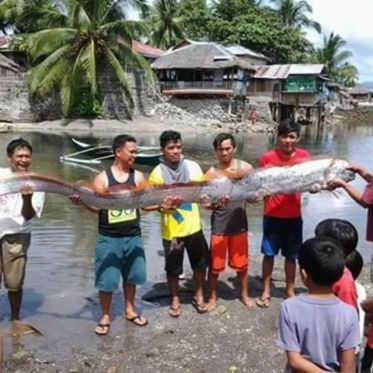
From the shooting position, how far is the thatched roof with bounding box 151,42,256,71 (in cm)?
4372

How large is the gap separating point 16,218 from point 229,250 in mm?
2484

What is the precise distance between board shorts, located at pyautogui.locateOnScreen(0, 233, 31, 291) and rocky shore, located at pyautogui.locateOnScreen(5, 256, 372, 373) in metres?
0.70

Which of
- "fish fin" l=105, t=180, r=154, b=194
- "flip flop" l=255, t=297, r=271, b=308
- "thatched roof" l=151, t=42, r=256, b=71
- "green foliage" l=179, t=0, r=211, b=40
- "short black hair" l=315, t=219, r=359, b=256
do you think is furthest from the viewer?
"green foliage" l=179, t=0, r=211, b=40

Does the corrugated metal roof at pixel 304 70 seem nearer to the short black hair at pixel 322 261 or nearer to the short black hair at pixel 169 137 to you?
the short black hair at pixel 169 137

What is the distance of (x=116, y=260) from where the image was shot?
19.1 feet

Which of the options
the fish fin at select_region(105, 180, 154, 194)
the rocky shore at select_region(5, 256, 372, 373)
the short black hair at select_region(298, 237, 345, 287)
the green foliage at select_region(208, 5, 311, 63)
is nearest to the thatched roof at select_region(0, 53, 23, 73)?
the green foliage at select_region(208, 5, 311, 63)

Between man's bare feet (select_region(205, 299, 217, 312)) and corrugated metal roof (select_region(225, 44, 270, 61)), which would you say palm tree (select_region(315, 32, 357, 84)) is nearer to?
corrugated metal roof (select_region(225, 44, 270, 61))

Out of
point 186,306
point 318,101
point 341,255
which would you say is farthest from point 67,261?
point 318,101

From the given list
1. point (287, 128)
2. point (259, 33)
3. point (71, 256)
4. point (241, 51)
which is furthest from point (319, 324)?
point (259, 33)

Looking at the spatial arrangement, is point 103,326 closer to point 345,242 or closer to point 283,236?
point 283,236

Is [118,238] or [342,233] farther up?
[342,233]

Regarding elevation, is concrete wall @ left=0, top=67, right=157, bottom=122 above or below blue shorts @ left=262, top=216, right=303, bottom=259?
above

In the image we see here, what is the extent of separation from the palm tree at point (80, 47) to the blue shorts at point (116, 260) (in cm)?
3165

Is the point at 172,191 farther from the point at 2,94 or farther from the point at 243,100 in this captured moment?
the point at 243,100
